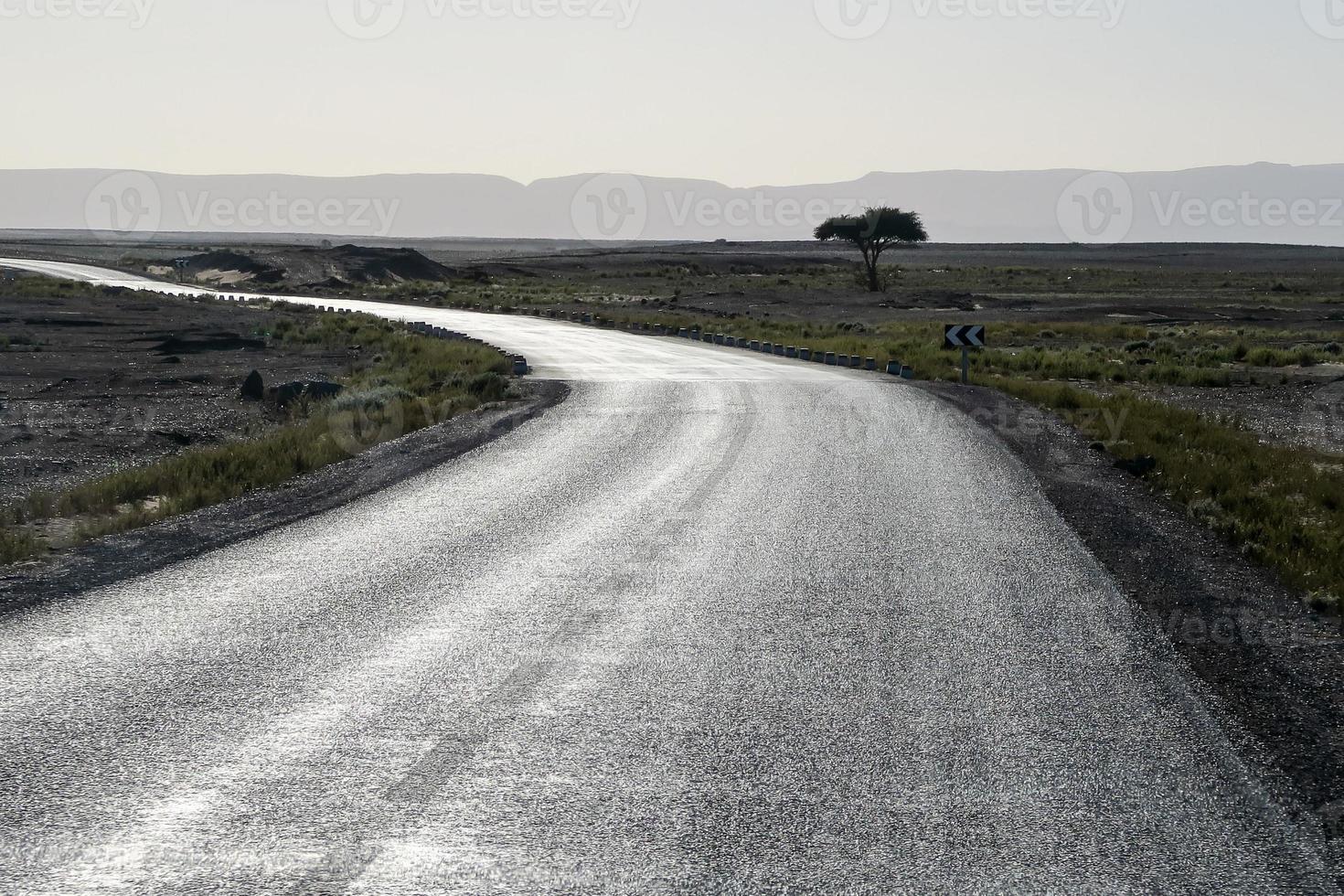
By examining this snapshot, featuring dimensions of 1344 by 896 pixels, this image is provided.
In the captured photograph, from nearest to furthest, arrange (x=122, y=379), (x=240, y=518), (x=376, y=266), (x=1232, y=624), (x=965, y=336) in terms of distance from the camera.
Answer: (x=1232, y=624) → (x=240, y=518) → (x=965, y=336) → (x=122, y=379) → (x=376, y=266)

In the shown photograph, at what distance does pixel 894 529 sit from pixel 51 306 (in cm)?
4773

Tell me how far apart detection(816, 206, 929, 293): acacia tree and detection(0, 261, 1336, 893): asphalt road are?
7576cm

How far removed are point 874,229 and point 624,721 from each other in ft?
269

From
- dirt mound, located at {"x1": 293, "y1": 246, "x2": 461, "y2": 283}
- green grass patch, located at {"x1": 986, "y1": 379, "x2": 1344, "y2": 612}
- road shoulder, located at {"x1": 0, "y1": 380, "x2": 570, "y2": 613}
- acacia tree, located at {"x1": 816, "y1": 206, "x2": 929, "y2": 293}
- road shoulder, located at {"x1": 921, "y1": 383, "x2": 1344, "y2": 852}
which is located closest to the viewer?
road shoulder, located at {"x1": 921, "y1": 383, "x2": 1344, "y2": 852}

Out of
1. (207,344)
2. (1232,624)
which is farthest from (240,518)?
(207,344)

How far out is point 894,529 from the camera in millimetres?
11336

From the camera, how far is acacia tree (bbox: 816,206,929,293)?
85.1 m

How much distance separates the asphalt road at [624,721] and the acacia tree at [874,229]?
7576 centimetres

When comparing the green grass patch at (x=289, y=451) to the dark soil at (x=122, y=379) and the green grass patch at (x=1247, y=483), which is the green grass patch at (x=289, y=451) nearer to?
the dark soil at (x=122, y=379)

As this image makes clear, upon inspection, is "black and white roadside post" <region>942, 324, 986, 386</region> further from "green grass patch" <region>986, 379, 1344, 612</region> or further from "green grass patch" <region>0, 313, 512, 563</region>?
"green grass patch" <region>0, 313, 512, 563</region>

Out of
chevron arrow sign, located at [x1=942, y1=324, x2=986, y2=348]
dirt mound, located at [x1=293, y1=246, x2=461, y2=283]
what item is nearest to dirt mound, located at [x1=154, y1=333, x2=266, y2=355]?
chevron arrow sign, located at [x1=942, y1=324, x2=986, y2=348]

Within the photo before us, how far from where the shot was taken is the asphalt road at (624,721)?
191 inches

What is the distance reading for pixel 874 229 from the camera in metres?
85.4

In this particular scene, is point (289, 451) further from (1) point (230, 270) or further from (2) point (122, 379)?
(1) point (230, 270)
